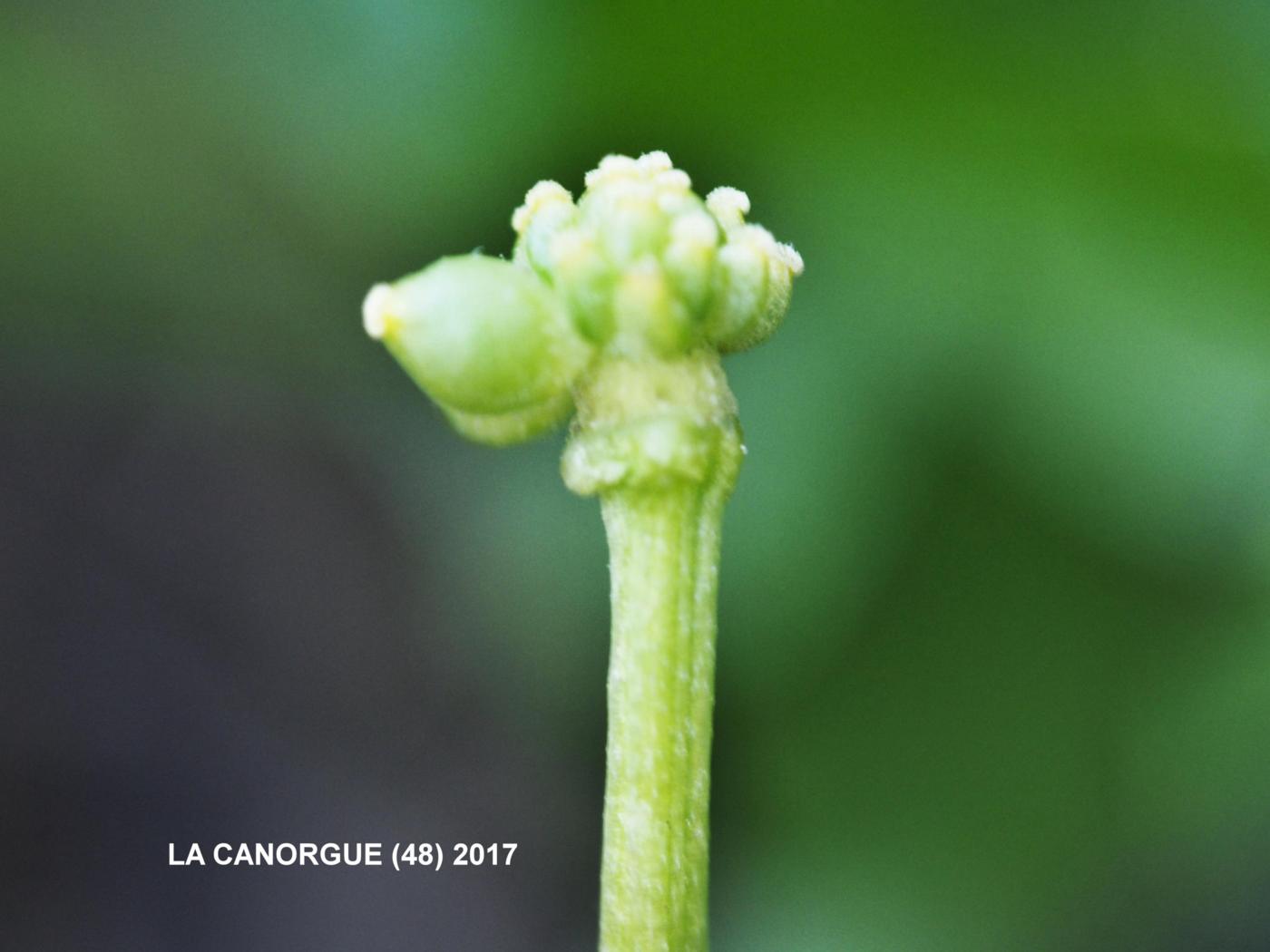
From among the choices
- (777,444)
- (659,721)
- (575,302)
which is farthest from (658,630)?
(777,444)

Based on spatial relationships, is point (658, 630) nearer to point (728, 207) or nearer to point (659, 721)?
point (659, 721)

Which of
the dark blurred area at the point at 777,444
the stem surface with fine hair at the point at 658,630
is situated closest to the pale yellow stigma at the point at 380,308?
the stem surface with fine hair at the point at 658,630

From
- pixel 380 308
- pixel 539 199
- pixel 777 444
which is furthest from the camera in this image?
pixel 777 444

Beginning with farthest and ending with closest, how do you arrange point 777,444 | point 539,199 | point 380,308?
point 777,444 < point 539,199 < point 380,308

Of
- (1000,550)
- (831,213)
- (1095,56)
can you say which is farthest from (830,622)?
(1095,56)

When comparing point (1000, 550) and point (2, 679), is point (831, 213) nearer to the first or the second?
point (1000, 550)
